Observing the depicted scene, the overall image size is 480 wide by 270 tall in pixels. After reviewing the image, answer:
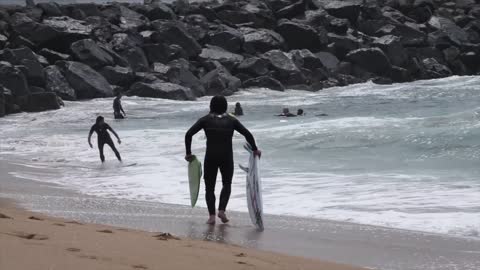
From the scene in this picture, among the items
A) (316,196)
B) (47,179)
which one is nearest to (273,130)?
(47,179)

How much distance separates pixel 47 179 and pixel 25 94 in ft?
54.0

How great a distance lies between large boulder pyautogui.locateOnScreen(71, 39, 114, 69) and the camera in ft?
105

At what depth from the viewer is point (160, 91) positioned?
1220 inches

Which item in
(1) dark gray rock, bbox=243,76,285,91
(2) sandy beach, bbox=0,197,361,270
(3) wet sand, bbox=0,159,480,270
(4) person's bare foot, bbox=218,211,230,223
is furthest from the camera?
(1) dark gray rock, bbox=243,76,285,91

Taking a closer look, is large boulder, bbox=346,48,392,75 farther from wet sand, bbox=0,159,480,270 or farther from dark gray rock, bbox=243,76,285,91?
wet sand, bbox=0,159,480,270

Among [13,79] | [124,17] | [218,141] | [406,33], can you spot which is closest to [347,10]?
[406,33]

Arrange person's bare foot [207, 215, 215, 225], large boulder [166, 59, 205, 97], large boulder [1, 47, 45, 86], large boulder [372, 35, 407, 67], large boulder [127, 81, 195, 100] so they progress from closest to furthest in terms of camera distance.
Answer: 1. person's bare foot [207, 215, 215, 225]
2. large boulder [1, 47, 45, 86]
3. large boulder [127, 81, 195, 100]
4. large boulder [166, 59, 205, 97]
5. large boulder [372, 35, 407, 67]

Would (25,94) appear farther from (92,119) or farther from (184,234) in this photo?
(184,234)

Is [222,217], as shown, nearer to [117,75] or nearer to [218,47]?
[117,75]

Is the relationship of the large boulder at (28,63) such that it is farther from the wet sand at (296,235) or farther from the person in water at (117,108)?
the wet sand at (296,235)

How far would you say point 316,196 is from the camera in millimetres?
9547

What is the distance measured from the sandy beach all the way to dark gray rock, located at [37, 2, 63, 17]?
3289 cm

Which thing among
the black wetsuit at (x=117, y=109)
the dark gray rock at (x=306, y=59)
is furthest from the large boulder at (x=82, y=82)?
the dark gray rock at (x=306, y=59)

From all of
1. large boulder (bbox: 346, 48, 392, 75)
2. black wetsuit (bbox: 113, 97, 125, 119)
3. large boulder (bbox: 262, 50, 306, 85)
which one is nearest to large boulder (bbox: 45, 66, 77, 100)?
black wetsuit (bbox: 113, 97, 125, 119)
